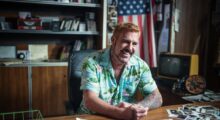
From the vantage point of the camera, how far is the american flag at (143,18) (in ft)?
10.8

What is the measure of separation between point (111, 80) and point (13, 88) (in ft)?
5.76

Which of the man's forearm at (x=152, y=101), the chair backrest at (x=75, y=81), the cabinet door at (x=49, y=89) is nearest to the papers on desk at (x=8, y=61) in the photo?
the cabinet door at (x=49, y=89)

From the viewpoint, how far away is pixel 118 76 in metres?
1.66

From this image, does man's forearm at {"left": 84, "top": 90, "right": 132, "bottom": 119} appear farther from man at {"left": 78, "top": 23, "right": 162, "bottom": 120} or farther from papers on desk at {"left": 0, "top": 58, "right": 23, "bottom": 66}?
papers on desk at {"left": 0, "top": 58, "right": 23, "bottom": 66}

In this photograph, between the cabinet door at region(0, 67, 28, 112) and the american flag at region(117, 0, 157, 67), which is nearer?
the cabinet door at region(0, 67, 28, 112)

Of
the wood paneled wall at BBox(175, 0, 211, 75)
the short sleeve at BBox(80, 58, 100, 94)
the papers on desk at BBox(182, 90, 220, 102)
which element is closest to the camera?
the short sleeve at BBox(80, 58, 100, 94)

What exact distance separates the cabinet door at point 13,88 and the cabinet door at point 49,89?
0.36 feet

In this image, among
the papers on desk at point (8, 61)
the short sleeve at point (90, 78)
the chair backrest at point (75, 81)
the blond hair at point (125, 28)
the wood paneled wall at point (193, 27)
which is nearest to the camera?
the short sleeve at point (90, 78)

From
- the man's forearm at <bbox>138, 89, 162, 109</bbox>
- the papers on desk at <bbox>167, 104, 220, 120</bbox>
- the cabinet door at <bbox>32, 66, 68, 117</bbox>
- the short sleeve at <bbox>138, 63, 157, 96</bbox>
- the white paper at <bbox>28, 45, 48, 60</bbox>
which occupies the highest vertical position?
the white paper at <bbox>28, 45, 48, 60</bbox>

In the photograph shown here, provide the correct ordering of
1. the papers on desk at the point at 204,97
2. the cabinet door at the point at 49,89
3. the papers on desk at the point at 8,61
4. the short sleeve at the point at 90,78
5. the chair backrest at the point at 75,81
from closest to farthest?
the short sleeve at the point at 90,78, the chair backrest at the point at 75,81, the papers on desk at the point at 204,97, the papers on desk at the point at 8,61, the cabinet door at the point at 49,89

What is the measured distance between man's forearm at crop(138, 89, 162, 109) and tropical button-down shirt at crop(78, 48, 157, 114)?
52 millimetres

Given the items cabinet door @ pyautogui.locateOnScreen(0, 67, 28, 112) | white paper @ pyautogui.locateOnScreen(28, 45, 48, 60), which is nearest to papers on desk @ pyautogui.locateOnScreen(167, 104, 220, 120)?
cabinet door @ pyautogui.locateOnScreen(0, 67, 28, 112)

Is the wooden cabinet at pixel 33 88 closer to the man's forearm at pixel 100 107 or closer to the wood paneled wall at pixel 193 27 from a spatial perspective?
the man's forearm at pixel 100 107

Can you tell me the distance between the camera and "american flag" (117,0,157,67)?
3.29m
